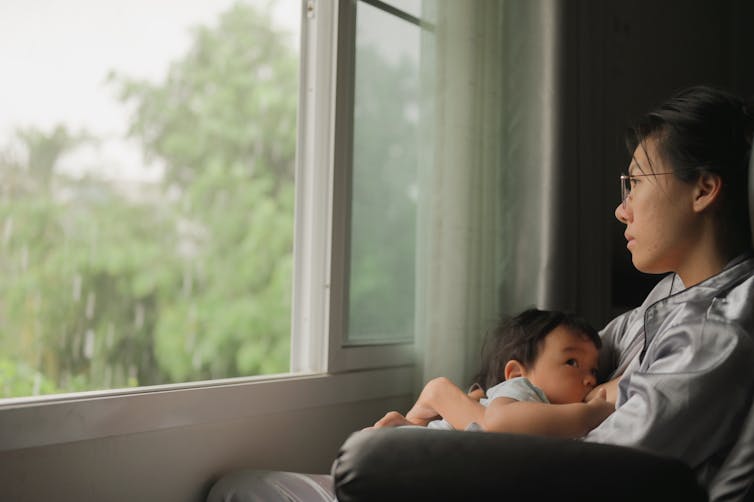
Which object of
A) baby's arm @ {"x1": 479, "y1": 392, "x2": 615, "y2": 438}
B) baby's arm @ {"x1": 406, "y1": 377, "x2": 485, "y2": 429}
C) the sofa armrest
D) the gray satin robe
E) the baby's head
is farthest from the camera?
the baby's head

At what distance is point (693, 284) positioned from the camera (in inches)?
49.7

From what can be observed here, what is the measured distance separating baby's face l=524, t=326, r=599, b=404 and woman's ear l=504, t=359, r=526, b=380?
24 millimetres

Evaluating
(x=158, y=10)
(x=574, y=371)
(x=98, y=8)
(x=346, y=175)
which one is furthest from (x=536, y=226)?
(x=158, y=10)

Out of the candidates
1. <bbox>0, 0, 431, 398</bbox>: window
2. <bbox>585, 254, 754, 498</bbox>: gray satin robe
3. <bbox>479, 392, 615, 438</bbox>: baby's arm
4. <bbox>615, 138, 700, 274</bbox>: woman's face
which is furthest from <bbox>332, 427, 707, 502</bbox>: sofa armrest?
<bbox>0, 0, 431, 398</bbox>: window

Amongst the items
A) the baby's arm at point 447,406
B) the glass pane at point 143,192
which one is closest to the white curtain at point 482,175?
the baby's arm at point 447,406

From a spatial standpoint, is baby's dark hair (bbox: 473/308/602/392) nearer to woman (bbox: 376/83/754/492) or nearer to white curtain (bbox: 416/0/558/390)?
woman (bbox: 376/83/754/492)

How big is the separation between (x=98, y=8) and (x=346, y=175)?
364 cm

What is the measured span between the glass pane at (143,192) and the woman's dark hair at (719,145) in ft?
8.85

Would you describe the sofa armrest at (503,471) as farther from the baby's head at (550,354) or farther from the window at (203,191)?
the window at (203,191)

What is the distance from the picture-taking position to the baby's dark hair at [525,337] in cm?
162

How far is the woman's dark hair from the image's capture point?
4.03ft

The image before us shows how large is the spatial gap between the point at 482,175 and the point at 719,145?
A: 41.2 inches

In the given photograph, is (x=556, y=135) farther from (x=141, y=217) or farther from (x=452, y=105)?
(x=141, y=217)

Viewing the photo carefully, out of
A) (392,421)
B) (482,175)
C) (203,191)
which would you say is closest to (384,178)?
(482,175)
